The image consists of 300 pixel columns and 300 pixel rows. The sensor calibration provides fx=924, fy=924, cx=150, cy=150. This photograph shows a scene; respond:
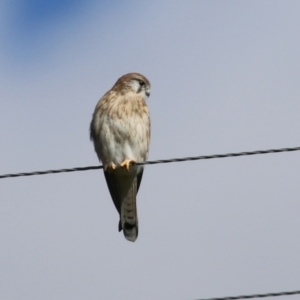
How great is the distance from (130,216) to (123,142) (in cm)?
76

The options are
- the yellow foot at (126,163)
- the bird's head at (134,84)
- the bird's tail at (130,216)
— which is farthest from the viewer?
the bird's head at (134,84)

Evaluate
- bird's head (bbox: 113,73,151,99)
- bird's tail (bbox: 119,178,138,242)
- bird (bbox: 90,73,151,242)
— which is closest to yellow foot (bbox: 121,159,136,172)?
bird (bbox: 90,73,151,242)

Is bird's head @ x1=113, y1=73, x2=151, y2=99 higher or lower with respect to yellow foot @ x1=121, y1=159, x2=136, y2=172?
higher

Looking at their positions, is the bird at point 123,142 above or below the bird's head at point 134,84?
below

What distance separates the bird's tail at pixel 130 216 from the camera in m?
8.58

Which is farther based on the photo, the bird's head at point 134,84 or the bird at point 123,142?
the bird's head at point 134,84

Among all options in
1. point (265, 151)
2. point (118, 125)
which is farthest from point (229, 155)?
point (118, 125)

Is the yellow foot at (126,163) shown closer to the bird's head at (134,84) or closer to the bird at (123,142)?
the bird at (123,142)

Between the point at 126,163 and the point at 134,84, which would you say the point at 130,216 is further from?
the point at 134,84

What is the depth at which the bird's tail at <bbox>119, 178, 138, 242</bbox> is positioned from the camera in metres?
8.58

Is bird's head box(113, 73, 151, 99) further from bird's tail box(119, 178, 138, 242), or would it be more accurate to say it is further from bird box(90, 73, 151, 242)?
bird's tail box(119, 178, 138, 242)

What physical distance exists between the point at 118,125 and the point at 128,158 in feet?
1.05

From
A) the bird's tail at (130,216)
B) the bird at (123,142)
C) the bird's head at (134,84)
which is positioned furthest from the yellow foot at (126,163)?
the bird's head at (134,84)

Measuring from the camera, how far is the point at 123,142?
834 centimetres
